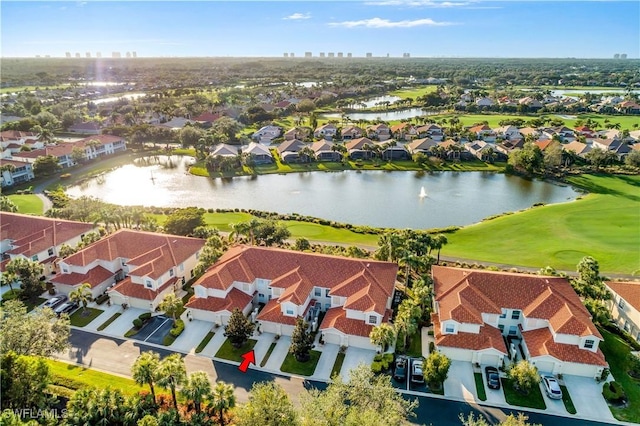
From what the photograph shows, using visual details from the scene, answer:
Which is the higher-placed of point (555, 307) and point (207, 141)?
point (207, 141)

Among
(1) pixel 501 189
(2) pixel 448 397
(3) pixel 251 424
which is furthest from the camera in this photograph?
(1) pixel 501 189

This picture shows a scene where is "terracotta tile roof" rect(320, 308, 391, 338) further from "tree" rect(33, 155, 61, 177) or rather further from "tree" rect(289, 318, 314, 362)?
"tree" rect(33, 155, 61, 177)

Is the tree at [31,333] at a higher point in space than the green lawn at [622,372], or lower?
higher

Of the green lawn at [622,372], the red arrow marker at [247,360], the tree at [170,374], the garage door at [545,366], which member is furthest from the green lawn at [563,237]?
the tree at [170,374]

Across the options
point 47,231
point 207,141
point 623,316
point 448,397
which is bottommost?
point 448,397

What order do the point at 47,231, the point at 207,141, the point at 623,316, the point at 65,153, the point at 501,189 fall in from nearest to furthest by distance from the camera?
the point at 623,316
the point at 47,231
the point at 501,189
the point at 65,153
the point at 207,141

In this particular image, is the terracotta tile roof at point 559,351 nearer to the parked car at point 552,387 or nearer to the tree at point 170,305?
the parked car at point 552,387

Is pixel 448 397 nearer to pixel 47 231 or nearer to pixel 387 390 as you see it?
pixel 387 390

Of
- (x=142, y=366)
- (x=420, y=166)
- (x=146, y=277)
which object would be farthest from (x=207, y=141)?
(x=142, y=366)
